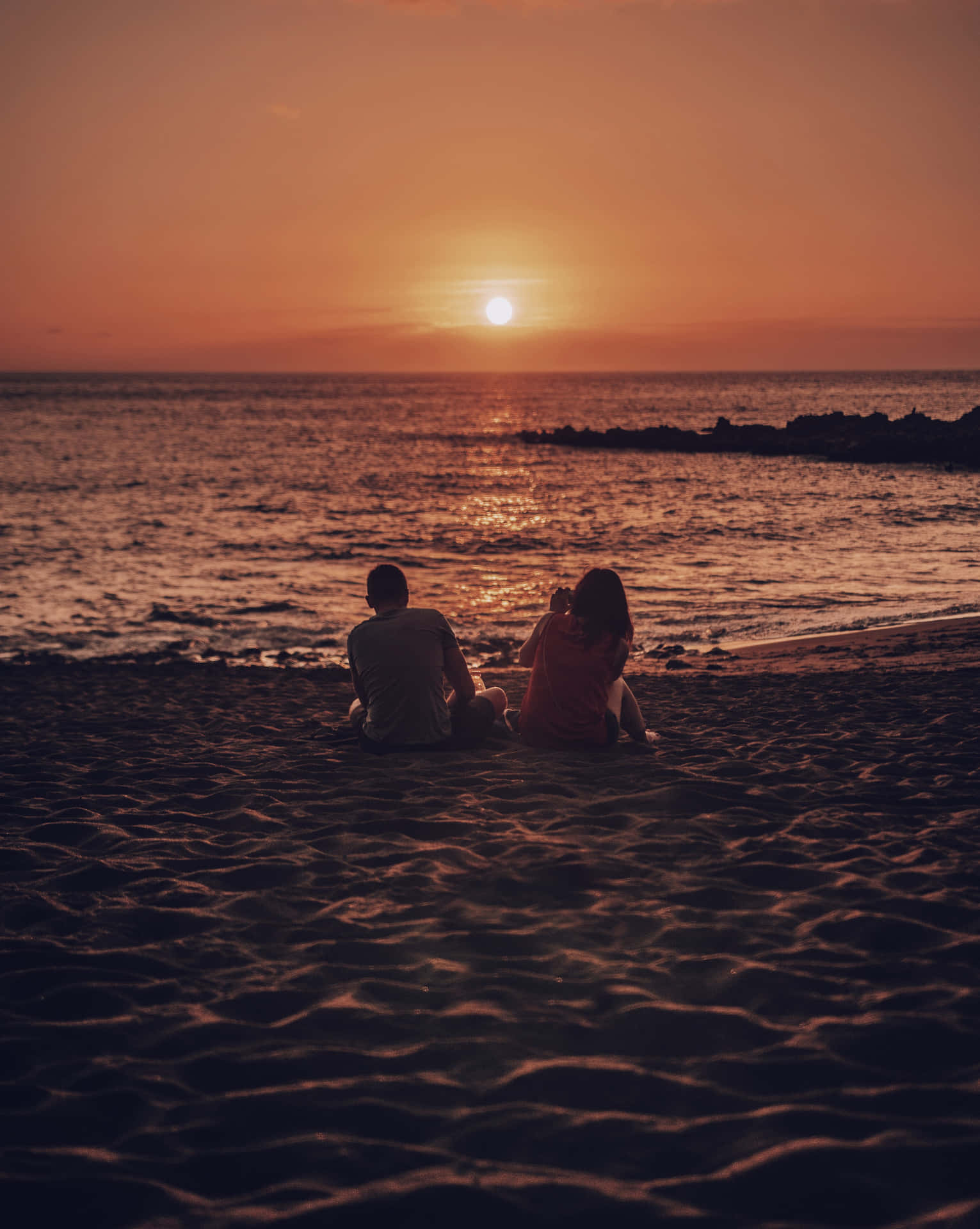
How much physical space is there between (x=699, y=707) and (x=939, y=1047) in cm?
546

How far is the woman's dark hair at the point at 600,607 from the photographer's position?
591 centimetres

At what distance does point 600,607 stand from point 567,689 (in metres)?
0.71

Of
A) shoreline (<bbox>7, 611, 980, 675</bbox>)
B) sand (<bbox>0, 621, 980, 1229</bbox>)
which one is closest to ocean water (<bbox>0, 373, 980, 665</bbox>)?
shoreline (<bbox>7, 611, 980, 675</bbox>)

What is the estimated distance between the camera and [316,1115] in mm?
2656

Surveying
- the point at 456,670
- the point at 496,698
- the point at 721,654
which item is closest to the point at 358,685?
the point at 456,670

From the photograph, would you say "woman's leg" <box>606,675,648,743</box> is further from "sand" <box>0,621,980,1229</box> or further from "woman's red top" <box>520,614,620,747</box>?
"sand" <box>0,621,980,1229</box>

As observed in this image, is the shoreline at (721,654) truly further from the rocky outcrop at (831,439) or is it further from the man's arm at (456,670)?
the rocky outcrop at (831,439)

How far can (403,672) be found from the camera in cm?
621

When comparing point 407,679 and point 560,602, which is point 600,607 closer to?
point 560,602

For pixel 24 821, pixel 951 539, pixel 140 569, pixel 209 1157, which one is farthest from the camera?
pixel 951 539

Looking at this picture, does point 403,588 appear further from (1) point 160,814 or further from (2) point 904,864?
(2) point 904,864

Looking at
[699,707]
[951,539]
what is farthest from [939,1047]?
[951,539]

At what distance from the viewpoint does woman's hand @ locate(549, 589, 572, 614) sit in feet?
20.1

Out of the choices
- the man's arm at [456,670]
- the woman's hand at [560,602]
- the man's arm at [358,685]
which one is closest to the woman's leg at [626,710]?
the woman's hand at [560,602]
